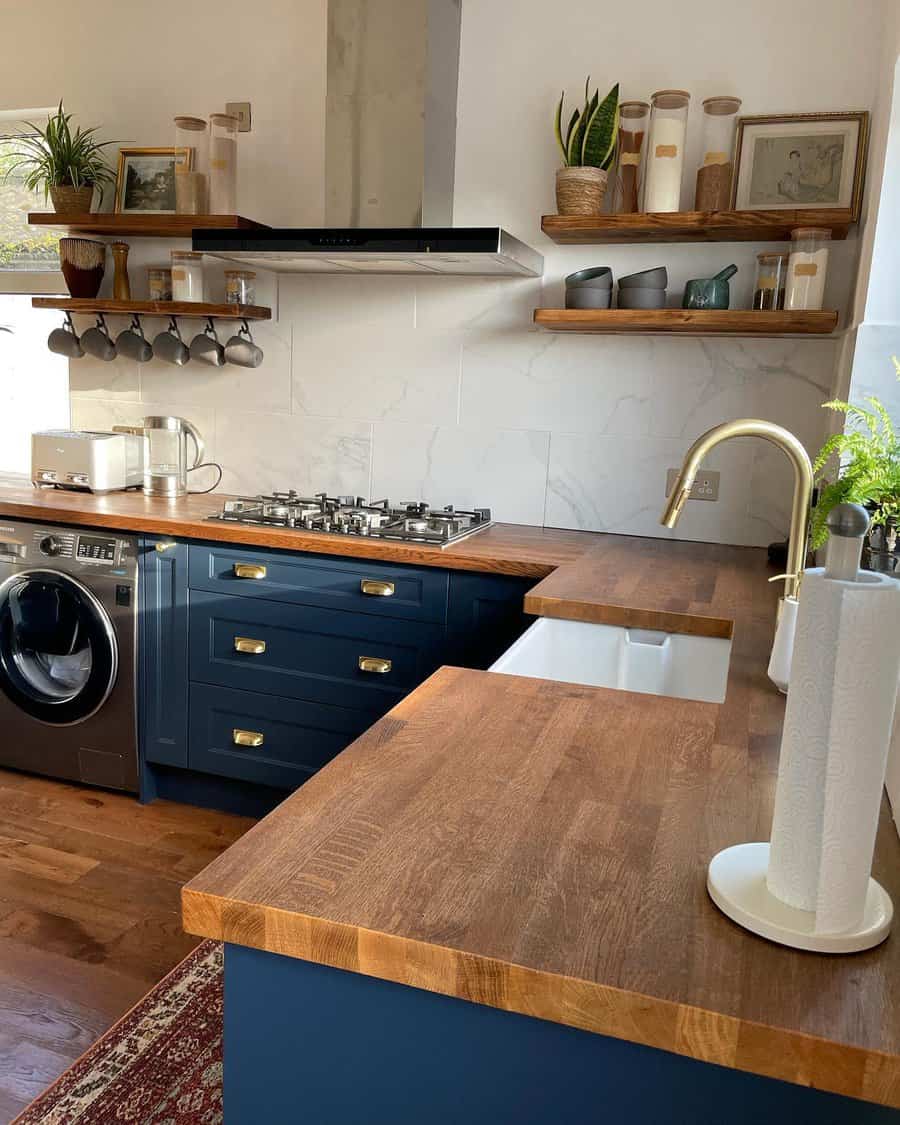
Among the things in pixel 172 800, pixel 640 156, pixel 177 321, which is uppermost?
pixel 640 156

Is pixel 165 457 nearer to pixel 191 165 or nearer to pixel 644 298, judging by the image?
pixel 191 165

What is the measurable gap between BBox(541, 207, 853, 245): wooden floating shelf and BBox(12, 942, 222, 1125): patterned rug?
84.0 inches

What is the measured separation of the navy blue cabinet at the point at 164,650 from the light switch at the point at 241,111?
145cm

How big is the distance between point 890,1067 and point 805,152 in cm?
259

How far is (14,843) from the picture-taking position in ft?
9.03

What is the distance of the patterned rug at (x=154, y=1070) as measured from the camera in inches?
69.7

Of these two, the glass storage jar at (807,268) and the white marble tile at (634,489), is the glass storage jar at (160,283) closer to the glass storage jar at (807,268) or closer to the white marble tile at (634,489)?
the white marble tile at (634,489)

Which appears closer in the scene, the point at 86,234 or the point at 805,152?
Result: the point at 805,152

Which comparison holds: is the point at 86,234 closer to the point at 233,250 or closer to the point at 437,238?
the point at 233,250

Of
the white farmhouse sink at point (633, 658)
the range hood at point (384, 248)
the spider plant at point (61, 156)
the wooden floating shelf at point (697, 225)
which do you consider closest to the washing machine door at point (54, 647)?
the range hood at point (384, 248)

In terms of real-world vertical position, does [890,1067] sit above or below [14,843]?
above

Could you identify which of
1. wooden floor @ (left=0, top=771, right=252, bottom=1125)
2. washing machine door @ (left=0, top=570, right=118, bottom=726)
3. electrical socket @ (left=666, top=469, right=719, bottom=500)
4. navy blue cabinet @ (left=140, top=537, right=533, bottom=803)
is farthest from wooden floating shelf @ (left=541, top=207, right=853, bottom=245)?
wooden floor @ (left=0, top=771, right=252, bottom=1125)

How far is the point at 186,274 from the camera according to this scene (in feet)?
10.7

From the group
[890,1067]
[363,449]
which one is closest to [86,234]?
[363,449]
